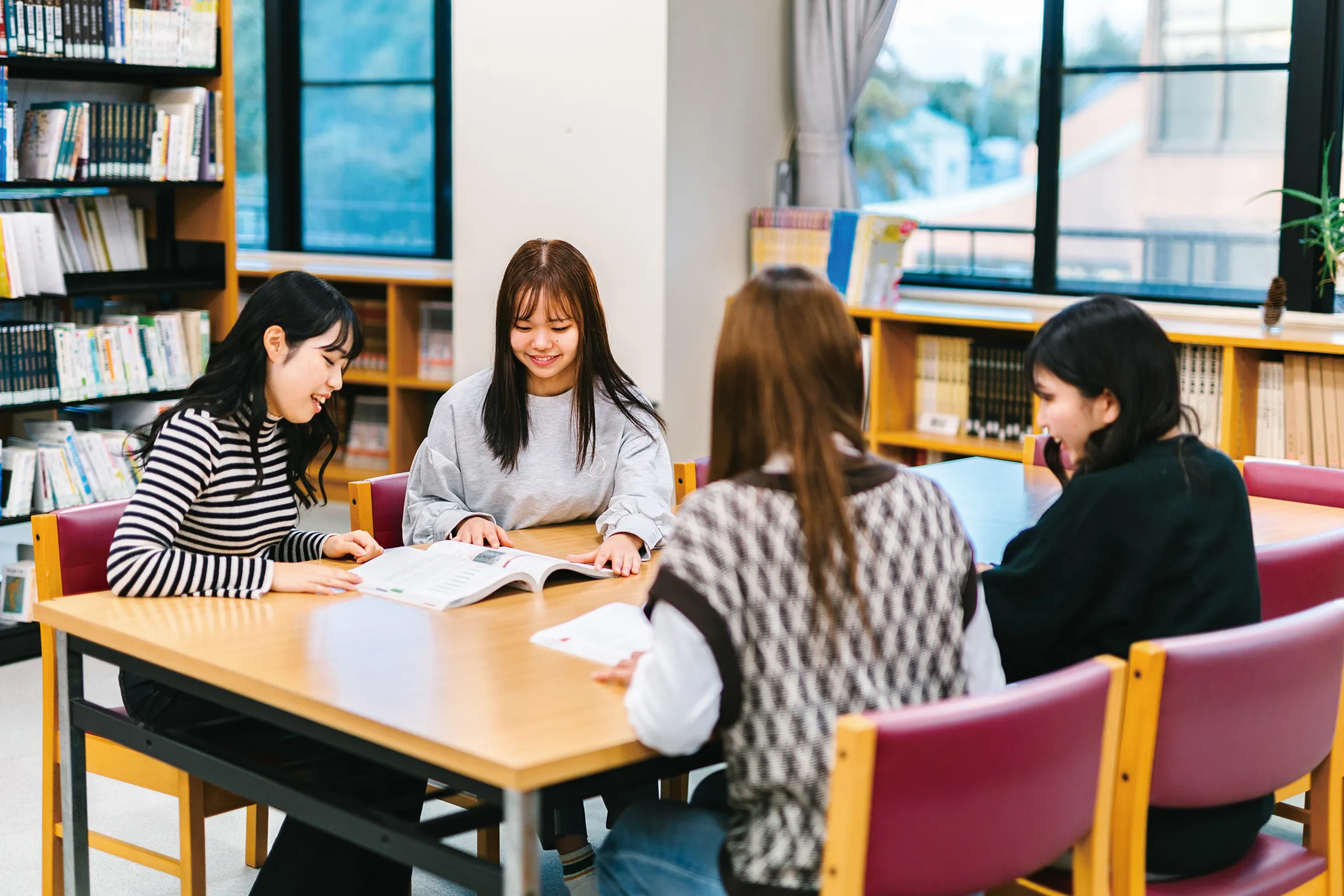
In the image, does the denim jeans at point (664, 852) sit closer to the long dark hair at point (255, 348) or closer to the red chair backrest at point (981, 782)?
the red chair backrest at point (981, 782)

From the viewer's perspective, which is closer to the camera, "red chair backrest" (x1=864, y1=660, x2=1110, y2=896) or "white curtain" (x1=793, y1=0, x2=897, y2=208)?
"red chair backrest" (x1=864, y1=660, x2=1110, y2=896)

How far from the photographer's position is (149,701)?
85.4 inches

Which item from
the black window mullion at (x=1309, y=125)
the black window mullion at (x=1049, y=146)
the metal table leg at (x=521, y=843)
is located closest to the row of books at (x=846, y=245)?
the black window mullion at (x=1049, y=146)

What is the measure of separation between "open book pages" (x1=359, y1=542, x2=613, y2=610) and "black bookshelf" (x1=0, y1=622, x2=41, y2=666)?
7.26 ft

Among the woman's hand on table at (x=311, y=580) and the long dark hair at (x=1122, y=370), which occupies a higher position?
the long dark hair at (x=1122, y=370)

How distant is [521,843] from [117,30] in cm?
347

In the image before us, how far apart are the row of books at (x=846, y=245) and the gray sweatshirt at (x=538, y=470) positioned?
224 cm

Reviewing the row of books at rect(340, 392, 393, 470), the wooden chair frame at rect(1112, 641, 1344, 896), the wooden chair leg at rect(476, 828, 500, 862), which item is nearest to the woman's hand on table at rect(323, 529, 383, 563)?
the wooden chair leg at rect(476, 828, 500, 862)

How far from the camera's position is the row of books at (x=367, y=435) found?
608 cm

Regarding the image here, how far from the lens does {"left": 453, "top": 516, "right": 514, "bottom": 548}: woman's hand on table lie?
2430mm

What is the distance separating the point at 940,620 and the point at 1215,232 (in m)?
3.56

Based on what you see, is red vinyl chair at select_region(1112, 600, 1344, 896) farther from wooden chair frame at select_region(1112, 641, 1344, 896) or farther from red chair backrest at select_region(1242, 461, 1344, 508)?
red chair backrest at select_region(1242, 461, 1344, 508)

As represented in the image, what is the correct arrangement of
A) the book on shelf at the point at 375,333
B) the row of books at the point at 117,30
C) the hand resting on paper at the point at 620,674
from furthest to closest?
1. the book on shelf at the point at 375,333
2. the row of books at the point at 117,30
3. the hand resting on paper at the point at 620,674

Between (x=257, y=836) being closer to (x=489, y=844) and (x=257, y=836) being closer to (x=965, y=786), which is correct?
(x=489, y=844)
